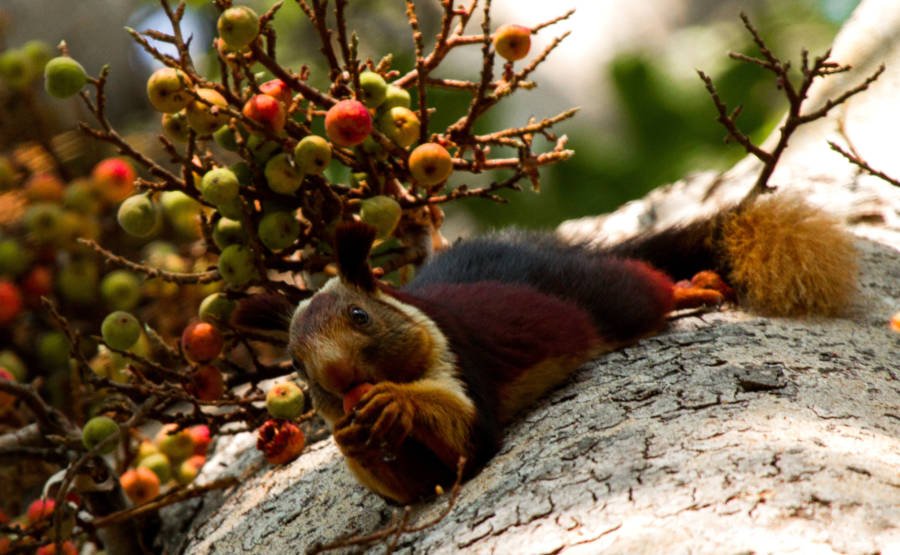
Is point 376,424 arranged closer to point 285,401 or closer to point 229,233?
point 285,401

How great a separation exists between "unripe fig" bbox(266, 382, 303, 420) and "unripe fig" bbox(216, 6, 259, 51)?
654mm

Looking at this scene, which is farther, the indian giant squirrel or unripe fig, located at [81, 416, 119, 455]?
unripe fig, located at [81, 416, 119, 455]

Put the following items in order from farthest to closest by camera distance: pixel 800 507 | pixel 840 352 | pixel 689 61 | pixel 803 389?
pixel 689 61, pixel 840 352, pixel 803 389, pixel 800 507

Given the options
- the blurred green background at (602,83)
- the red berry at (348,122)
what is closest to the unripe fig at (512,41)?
the red berry at (348,122)

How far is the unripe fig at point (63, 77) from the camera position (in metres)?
2.04

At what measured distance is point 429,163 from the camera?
206cm

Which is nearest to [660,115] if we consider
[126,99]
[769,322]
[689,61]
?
[689,61]

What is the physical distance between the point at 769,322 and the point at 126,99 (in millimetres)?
4284

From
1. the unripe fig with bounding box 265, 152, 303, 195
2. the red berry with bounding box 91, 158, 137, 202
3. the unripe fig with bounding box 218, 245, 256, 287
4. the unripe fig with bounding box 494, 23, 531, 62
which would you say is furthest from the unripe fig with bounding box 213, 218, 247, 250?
the red berry with bounding box 91, 158, 137, 202

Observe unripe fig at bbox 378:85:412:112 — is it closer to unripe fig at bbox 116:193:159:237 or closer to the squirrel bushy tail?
unripe fig at bbox 116:193:159:237

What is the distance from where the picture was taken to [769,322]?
2.34m

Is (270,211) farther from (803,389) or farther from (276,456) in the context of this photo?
(803,389)

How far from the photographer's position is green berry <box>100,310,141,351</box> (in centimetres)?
214

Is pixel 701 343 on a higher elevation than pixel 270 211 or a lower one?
lower
